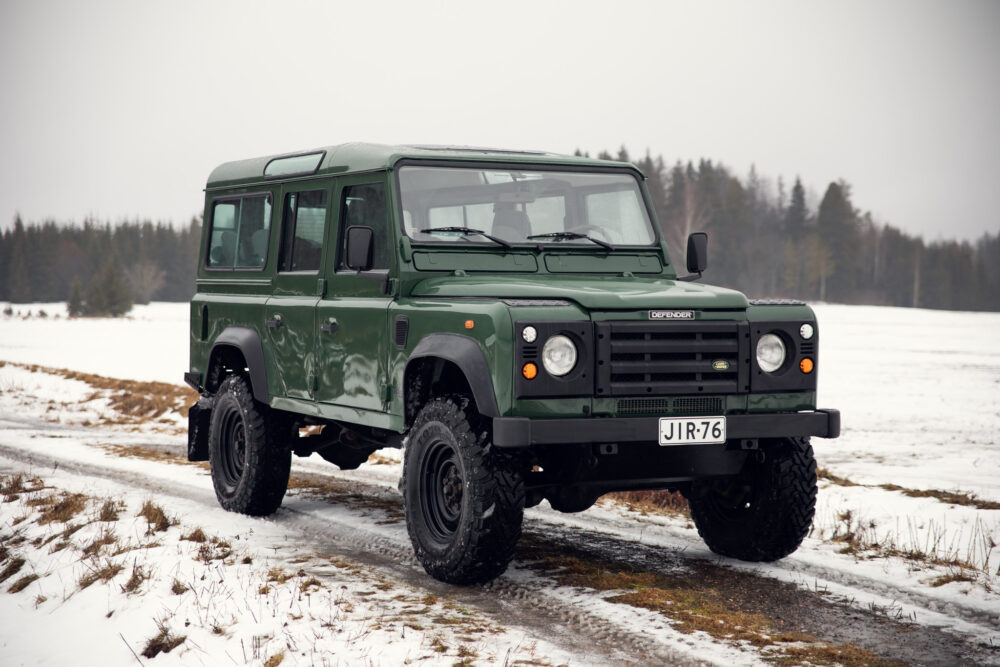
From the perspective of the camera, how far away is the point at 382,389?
22.9ft

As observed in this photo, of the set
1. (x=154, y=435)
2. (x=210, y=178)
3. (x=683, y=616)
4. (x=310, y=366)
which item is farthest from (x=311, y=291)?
(x=154, y=435)

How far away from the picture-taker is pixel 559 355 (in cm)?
584

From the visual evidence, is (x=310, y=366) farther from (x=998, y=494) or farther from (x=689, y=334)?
(x=998, y=494)

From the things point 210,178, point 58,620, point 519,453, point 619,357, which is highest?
point 210,178

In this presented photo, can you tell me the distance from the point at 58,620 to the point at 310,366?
2.42m

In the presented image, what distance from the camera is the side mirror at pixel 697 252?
7762mm

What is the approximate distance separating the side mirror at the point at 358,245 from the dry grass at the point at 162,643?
237 centimetres

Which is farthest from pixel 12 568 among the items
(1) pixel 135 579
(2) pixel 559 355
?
(2) pixel 559 355

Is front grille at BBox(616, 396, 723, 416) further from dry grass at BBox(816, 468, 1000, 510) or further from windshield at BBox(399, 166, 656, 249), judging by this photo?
dry grass at BBox(816, 468, 1000, 510)

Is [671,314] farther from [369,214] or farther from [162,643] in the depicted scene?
[162,643]

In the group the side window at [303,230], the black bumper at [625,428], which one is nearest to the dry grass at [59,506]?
the side window at [303,230]

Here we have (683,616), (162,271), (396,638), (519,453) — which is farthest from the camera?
(162,271)

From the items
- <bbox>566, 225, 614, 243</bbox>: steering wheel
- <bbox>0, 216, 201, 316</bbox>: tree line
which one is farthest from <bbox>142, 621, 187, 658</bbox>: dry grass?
<bbox>0, 216, 201, 316</bbox>: tree line

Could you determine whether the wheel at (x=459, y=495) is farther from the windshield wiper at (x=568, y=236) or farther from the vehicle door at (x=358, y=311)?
the windshield wiper at (x=568, y=236)
